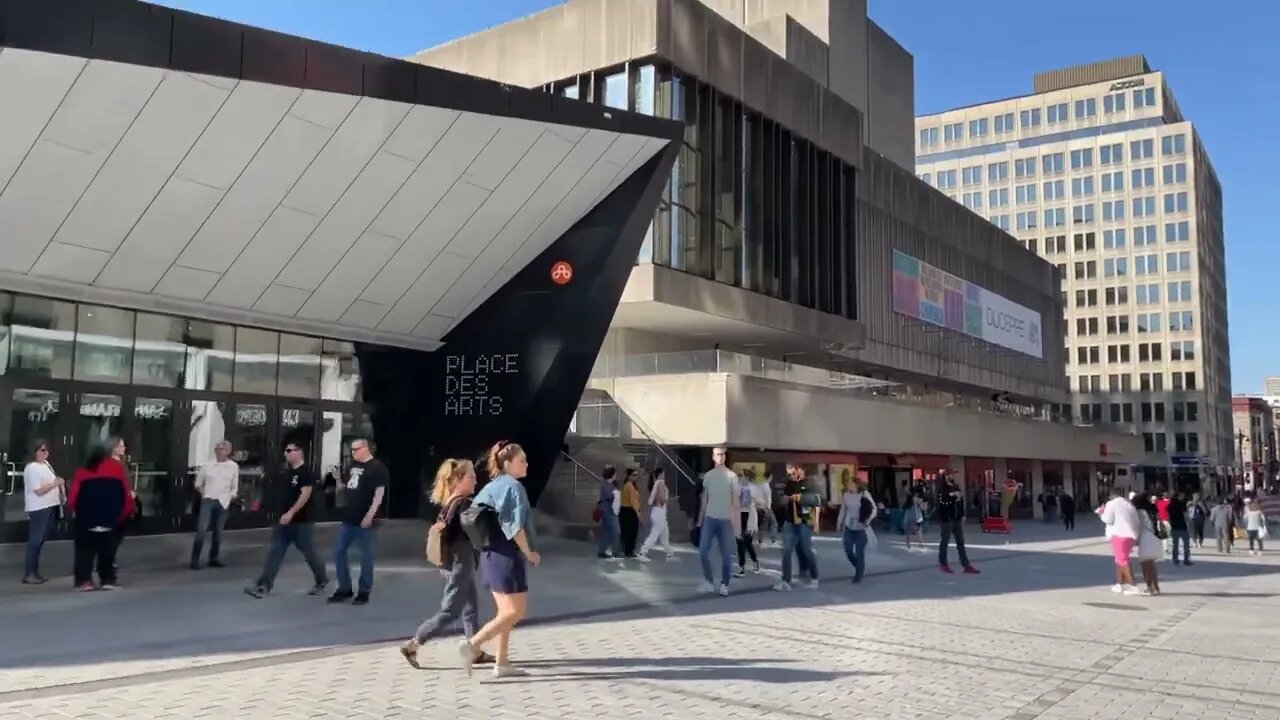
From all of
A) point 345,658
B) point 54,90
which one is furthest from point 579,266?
point 345,658

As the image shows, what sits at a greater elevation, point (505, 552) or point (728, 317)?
point (728, 317)

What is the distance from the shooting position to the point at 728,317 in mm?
28984

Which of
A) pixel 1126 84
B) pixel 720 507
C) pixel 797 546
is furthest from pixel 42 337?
pixel 1126 84

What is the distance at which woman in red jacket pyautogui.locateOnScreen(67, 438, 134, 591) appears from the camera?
10.9 meters

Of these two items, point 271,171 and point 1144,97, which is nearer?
point 271,171

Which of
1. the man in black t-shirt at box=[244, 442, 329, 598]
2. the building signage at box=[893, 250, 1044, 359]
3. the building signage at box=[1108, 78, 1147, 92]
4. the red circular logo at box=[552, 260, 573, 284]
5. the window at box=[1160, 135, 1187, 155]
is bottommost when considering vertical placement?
the man in black t-shirt at box=[244, 442, 329, 598]

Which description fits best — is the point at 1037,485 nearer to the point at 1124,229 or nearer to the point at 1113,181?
the point at 1124,229

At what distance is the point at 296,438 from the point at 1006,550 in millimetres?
15446

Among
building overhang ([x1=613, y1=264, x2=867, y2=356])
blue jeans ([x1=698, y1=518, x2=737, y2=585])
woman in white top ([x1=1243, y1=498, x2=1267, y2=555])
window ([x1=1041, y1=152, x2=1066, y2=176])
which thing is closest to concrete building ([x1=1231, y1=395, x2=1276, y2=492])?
window ([x1=1041, y1=152, x2=1066, y2=176])

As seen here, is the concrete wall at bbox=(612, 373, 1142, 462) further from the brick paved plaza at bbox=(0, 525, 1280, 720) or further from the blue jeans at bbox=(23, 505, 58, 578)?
the blue jeans at bbox=(23, 505, 58, 578)

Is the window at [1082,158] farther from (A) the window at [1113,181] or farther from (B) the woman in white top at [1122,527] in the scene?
(B) the woman in white top at [1122,527]

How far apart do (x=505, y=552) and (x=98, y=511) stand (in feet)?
20.5

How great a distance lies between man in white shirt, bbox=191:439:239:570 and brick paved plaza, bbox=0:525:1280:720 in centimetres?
55

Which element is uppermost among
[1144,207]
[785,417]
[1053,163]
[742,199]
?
[1053,163]
